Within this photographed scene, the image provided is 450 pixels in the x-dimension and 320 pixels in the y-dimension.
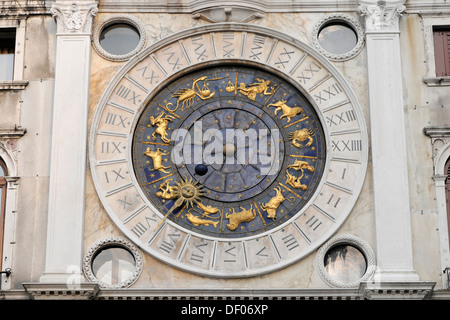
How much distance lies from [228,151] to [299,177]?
1.41 meters

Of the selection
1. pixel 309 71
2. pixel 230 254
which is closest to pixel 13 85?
pixel 230 254

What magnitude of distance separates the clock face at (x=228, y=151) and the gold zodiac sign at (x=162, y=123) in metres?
0.02

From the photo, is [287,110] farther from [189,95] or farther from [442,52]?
[442,52]

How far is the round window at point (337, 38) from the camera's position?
25234 millimetres

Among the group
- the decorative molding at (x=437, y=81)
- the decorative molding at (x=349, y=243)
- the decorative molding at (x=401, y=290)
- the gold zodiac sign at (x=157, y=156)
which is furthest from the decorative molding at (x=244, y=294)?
the decorative molding at (x=437, y=81)

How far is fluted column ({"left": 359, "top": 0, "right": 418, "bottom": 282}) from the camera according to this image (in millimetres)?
23422

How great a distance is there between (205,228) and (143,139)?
83.4 inches

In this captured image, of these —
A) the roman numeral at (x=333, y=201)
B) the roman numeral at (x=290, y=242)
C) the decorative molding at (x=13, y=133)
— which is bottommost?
the roman numeral at (x=290, y=242)

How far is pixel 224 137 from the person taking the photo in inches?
973

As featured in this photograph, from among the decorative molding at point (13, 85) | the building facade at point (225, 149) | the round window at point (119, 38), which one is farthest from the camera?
the round window at point (119, 38)

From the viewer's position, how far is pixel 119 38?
25484 millimetres

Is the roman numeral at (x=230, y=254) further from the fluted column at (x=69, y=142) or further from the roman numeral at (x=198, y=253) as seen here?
the fluted column at (x=69, y=142)
